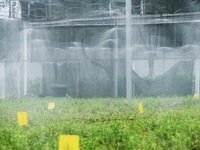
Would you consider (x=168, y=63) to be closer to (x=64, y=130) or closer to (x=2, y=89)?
(x=2, y=89)

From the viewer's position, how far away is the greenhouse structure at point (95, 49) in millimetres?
21438

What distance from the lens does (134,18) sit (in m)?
21.9

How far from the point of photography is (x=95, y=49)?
22281mm

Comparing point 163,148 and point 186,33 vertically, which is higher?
point 186,33

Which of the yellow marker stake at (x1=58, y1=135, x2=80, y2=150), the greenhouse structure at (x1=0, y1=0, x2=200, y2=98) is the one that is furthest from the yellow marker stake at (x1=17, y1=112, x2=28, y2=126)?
the greenhouse structure at (x1=0, y1=0, x2=200, y2=98)

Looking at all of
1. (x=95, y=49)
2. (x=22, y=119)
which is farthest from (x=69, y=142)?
(x=95, y=49)

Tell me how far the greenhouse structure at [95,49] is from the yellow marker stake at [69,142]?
16963 mm

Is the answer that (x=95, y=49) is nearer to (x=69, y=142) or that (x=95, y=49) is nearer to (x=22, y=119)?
(x=22, y=119)

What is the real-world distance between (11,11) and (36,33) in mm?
1300

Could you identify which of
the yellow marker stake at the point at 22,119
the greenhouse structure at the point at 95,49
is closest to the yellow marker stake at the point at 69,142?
the yellow marker stake at the point at 22,119

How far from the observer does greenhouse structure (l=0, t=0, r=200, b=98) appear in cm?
2144

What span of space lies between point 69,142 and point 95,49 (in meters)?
18.1

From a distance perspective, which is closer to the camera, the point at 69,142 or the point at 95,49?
the point at 69,142

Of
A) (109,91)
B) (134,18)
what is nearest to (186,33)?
(134,18)
